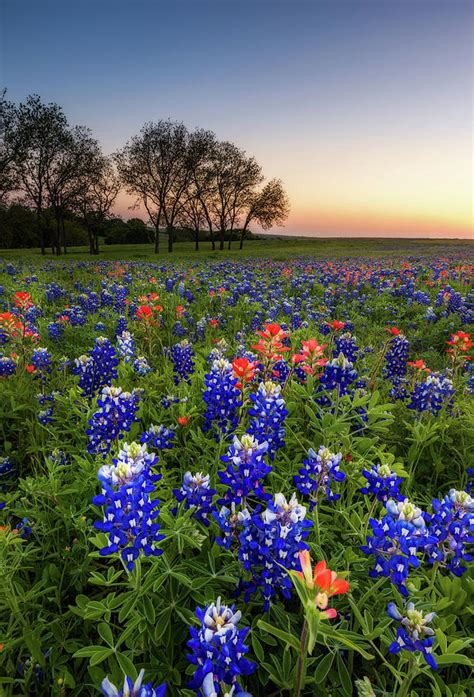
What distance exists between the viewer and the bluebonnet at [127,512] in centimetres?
137

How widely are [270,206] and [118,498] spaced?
56.4 meters

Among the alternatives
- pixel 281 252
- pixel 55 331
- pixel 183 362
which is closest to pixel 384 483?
pixel 183 362

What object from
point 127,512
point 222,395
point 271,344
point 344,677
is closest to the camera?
point 127,512

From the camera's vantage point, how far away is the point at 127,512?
139 cm

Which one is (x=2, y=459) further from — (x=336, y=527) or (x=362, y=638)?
(x=362, y=638)

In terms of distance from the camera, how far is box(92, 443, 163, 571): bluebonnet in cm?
137

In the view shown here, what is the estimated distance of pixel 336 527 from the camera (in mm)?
2084

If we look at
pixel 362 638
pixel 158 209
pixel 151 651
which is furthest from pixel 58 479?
pixel 158 209

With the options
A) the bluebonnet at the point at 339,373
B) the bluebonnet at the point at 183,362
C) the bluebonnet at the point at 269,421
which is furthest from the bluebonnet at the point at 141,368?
the bluebonnet at the point at 269,421

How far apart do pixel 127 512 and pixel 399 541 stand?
100 centimetres

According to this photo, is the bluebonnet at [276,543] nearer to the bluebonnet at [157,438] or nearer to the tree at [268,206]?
the bluebonnet at [157,438]

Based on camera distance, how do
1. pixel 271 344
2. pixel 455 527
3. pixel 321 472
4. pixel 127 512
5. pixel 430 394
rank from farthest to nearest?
pixel 430 394, pixel 271 344, pixel 321 472, pixel 455 527, pixel 127 512

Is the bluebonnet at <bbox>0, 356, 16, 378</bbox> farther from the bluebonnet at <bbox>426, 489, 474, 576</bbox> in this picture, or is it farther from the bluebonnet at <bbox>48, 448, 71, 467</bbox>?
the bluebonnet at <bbox>426, 489, 474, 576</bbox>

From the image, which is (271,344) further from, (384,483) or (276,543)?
(276,543)
